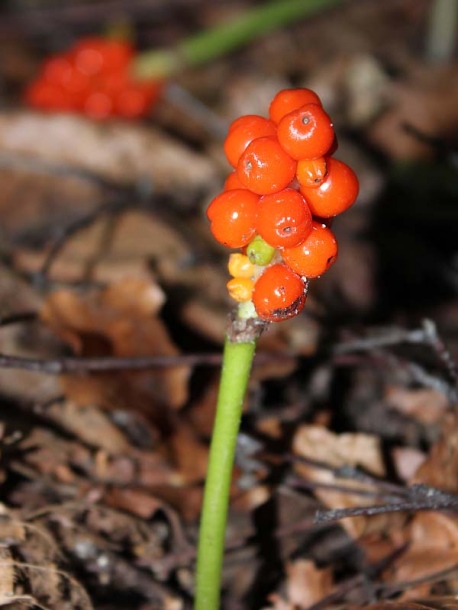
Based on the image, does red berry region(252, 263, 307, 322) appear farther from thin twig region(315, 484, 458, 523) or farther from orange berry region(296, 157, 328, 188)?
thin twig region(315, 484, 458, 523)

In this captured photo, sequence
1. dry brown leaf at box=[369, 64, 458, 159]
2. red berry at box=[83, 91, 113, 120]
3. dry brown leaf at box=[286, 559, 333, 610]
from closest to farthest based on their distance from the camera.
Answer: dry brown leaf at box=[286, 559, 333, 610], dry brown leaf at box=[369, 64, 458, 159], red berry at box=[83, 91, 113, 120]

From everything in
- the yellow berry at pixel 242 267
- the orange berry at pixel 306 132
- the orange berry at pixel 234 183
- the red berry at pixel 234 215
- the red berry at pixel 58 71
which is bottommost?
the yellow berry at pixel 242 267

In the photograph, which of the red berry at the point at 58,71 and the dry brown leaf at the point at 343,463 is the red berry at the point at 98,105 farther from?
the dry brown leaf at the point at 343,463

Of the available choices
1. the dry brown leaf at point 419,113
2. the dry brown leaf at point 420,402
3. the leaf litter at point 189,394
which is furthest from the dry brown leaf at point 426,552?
the dry brown leaf at point 419,113

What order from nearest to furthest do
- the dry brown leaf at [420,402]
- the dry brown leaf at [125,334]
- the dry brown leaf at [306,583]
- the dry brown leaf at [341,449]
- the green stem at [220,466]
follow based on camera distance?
the green stem at [220,466] → the dry brown leaf at [306,583] → the dry brown leaf at [341,449] → the dry brown leaf at [125,334] → the dry brown leaf at [420,402]

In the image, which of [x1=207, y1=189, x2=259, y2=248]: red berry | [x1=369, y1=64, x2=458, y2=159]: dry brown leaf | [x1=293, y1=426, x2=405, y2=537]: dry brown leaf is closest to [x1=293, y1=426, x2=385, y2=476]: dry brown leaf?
[x1=293, y1=426, x2=405, y2=537]: dry brown leaf

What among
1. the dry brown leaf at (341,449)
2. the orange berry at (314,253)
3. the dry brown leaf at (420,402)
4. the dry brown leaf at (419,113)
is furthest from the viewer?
the dry brown leaf at (419,113)

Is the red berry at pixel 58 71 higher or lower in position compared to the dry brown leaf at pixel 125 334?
higher

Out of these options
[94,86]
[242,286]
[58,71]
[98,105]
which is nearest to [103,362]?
[242,286]

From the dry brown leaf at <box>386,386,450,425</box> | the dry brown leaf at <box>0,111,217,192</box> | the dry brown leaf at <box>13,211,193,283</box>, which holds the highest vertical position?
the dry brown leaf at <box>0,111,217,192</box>
